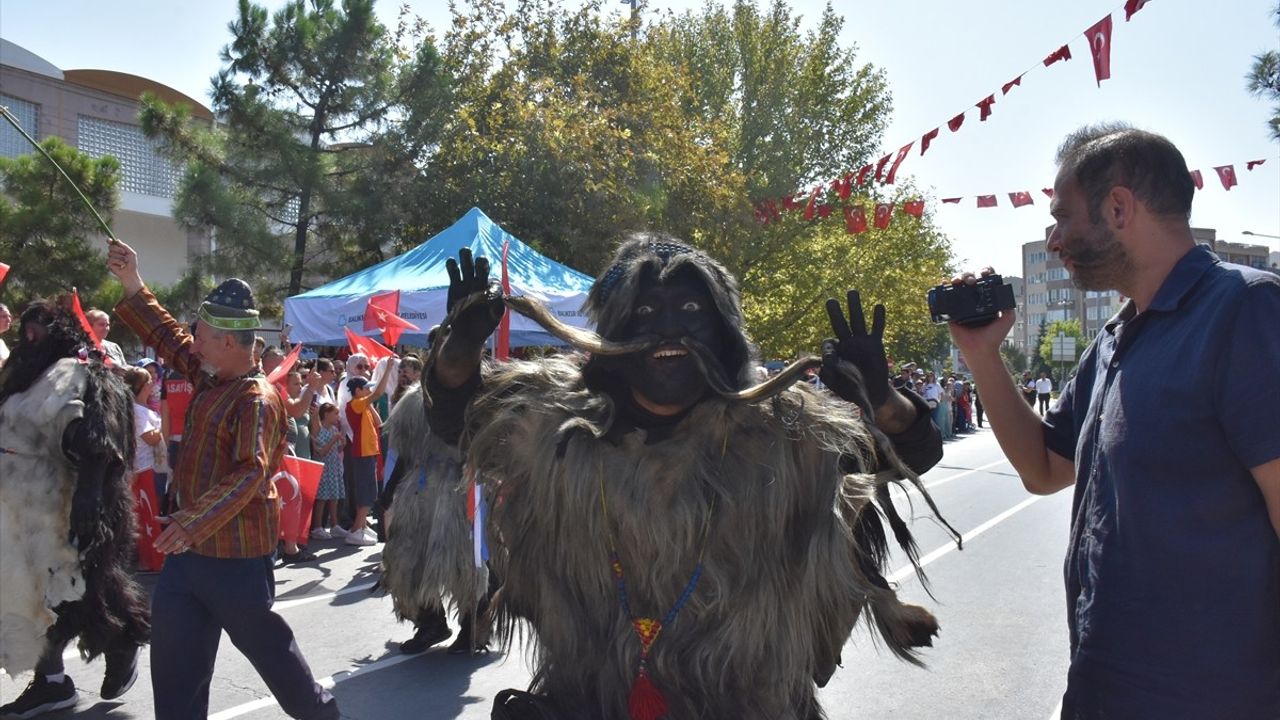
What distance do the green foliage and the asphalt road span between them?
9.28 m

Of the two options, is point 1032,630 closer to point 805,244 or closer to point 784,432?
point 784,432

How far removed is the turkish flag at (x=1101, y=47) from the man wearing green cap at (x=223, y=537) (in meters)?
7.25

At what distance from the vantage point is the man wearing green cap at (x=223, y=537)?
12.5 feet

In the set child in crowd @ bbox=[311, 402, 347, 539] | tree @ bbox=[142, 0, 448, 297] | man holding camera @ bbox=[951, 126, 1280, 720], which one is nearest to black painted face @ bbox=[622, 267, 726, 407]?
man holding camera @ bbox=[951, 126, 1280, 720]

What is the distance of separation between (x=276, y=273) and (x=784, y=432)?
1878 centimetres

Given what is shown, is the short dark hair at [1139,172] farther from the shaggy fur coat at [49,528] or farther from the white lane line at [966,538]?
the white lane line at [966,538]

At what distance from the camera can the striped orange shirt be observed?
12.7 ft

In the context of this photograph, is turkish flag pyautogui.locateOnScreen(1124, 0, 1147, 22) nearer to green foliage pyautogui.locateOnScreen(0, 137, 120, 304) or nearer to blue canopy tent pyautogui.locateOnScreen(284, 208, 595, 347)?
blue canopy tent pyautogui.locateOnScreen(284, 208, 595, 347)

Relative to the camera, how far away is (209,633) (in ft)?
12.8

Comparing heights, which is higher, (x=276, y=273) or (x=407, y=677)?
(x=276, y=273)

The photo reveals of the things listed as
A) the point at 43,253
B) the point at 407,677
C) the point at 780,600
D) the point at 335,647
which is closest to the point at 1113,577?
the point at 780,600

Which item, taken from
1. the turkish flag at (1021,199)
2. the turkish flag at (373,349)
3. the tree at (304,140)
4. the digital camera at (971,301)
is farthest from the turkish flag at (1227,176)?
the tree at (304,140)

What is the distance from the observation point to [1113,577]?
227 centimetres

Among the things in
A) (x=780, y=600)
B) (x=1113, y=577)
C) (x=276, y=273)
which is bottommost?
(x=780, y=600)
